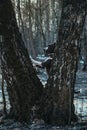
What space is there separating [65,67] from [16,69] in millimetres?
981

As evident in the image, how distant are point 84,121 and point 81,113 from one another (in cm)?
79

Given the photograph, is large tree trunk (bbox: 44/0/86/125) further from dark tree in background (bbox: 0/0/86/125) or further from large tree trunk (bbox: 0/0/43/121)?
large tree trunk (bbox: 0/0/43/121)

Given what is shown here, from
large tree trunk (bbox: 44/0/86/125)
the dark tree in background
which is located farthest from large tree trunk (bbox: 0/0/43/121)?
large tree trunk (bbox: 44/0/86/125)

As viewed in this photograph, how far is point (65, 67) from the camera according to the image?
22.1 feet

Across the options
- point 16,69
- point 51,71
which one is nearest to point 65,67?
point 51,71

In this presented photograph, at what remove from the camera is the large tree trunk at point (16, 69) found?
7176 mm

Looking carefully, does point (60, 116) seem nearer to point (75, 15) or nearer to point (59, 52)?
point (59, 52)

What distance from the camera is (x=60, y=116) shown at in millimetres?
6992

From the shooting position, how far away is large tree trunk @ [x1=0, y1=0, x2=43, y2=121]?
7.18 metres

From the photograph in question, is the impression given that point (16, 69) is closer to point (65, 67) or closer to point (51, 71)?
point (51, 71)

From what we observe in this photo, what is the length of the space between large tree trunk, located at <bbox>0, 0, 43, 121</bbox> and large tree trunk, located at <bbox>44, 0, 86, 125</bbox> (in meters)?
0.40

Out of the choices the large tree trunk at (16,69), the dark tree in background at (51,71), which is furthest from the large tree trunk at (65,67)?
the large tree trunk at (16,69)

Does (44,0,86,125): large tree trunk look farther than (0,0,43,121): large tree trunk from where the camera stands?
No

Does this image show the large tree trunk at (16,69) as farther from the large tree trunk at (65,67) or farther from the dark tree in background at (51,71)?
the large tree trunk at (65,67)
